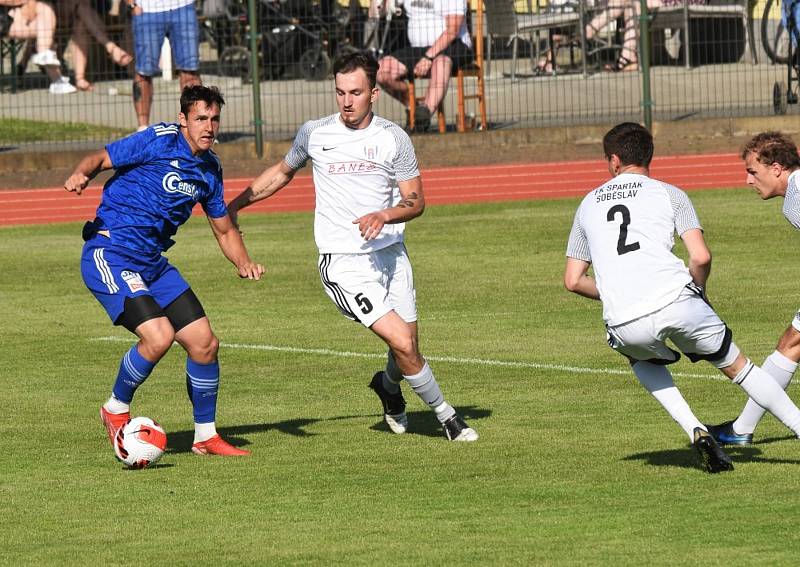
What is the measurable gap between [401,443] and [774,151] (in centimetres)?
258

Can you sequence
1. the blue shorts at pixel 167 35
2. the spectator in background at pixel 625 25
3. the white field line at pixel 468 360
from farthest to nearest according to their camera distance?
the spectator in background at pixel 625 25 < the blue shorts at pixel 167 35 < the white field line at pixel 468 360

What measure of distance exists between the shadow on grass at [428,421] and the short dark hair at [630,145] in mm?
2226

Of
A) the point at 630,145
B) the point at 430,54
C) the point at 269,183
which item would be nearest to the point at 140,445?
the point at 269,183

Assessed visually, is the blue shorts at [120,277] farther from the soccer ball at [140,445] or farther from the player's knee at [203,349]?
the soccer ball at [140,445]

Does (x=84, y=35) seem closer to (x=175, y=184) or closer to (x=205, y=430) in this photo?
(x=175, y=184)

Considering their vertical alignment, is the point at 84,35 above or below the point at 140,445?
above

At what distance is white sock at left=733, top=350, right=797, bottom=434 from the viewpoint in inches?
335

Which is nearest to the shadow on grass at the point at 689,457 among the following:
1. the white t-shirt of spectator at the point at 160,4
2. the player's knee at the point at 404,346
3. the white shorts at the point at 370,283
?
the player's knee at the point at 404,346

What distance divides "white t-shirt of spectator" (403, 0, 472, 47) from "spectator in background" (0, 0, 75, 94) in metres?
5.88

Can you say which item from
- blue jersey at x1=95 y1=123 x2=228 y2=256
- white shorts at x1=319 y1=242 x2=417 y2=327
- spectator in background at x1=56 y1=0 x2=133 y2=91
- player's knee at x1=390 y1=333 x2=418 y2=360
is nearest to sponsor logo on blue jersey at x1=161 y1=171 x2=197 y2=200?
blue jersey at x1=95 y1=123 x2=228 y2=256

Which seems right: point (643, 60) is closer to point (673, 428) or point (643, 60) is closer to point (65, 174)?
point (65, 174)

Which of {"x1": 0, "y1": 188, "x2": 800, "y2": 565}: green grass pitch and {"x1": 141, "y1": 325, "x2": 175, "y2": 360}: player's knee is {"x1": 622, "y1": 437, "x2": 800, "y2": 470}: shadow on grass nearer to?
{"x1": 0, "y1": 188, "x2": 800, "y2": 565}: green grass pitch

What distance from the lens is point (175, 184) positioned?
352 inches

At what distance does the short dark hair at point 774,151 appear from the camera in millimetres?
8227
